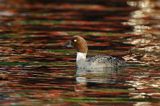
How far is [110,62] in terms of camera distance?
17297 millimetres

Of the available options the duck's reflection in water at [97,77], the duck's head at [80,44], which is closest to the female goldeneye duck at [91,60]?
the duck's head at [80,44]

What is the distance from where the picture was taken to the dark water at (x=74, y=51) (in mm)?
14476

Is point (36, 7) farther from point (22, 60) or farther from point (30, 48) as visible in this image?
point (22, 60)

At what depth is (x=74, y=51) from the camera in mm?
20453

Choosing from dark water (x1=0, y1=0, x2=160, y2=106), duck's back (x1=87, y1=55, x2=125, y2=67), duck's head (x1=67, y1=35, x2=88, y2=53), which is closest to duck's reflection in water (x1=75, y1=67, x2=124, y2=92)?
dark water (x1=0, y1=0, x2=160, y2=106)

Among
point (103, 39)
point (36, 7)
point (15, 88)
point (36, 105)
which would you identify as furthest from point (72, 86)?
point (36, 7)

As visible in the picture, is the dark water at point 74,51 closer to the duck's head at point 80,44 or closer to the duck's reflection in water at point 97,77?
the duck's reflection in water at point 97,77

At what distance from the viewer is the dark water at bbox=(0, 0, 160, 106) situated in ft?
47.5

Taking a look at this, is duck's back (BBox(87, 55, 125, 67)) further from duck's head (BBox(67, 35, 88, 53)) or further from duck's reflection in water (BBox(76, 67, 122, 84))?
duck's head (BBox(67, 35, 88, 53))

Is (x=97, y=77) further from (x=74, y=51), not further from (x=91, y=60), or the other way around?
(x=74, y=51)

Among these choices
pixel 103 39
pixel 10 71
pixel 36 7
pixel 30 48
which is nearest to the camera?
pixel 10 71

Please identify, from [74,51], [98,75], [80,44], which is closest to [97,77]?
[98,75]

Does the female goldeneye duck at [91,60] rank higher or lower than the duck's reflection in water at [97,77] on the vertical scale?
higher

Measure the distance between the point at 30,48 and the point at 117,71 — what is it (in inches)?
167
